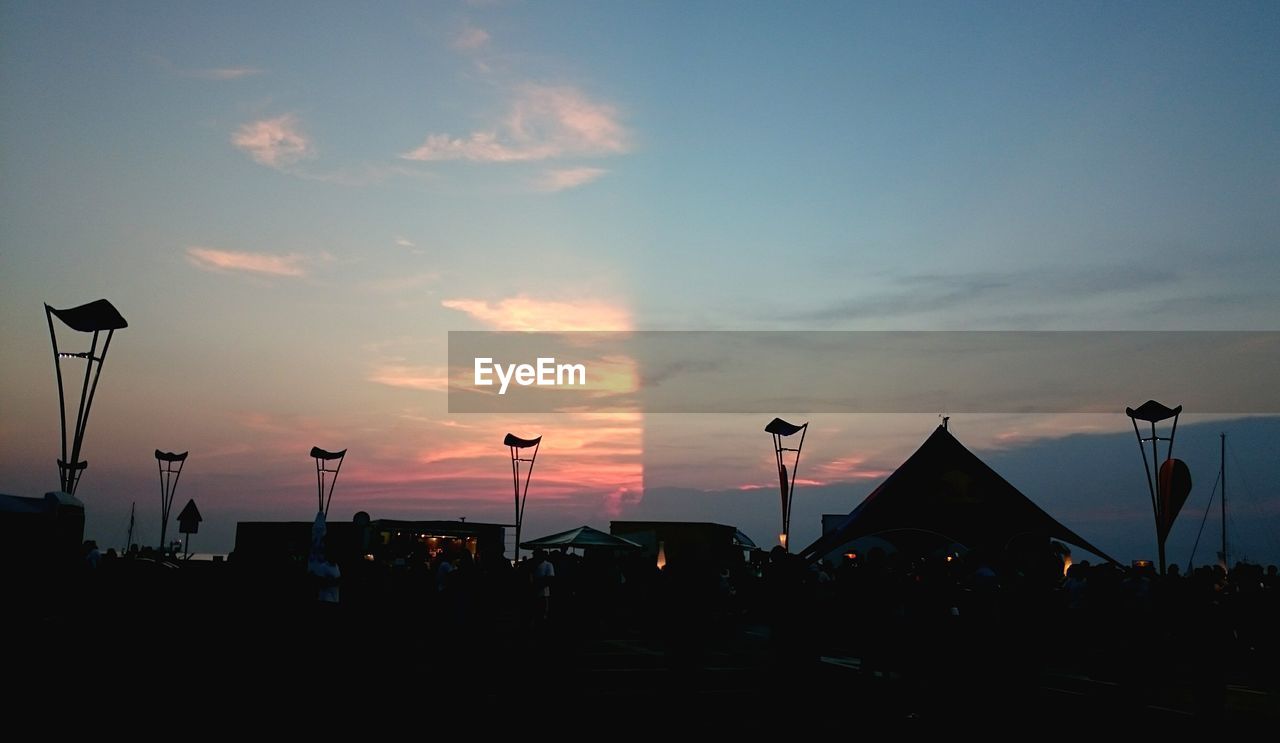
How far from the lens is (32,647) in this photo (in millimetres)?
16766

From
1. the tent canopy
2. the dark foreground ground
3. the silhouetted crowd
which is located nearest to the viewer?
the dark foreground ground

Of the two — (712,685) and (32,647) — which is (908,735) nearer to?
(712,685)

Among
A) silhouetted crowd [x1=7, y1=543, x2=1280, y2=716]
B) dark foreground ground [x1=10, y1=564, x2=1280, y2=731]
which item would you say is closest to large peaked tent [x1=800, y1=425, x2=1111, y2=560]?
silhouetted crowd [x1=7, y1=543, x2=1280, y2=716]

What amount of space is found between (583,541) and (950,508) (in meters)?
13.5

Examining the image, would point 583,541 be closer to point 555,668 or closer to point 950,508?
point 950,508

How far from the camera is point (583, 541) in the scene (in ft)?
115

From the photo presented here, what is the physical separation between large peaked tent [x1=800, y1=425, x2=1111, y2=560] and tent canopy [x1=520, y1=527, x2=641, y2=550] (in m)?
10.3

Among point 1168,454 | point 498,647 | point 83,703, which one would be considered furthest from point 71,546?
point 1168,454

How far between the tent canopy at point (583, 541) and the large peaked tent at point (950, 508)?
33.9 ft

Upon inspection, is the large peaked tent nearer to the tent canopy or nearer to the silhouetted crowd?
the silhouetted crowd

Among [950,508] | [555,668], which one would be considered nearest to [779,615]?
[555,668]

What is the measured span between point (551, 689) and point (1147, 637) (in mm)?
8408

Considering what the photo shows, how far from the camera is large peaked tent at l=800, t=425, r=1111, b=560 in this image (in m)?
26.5

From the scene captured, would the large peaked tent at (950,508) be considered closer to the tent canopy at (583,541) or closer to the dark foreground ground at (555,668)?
the dark foreground ground at (555,668)
